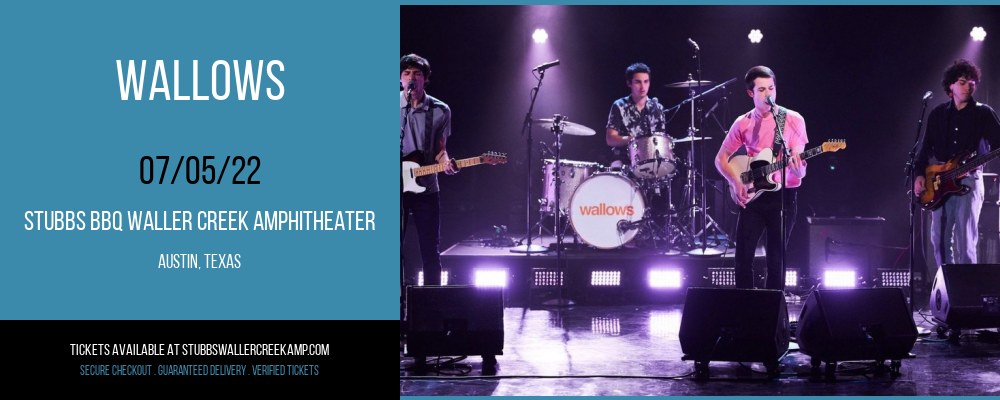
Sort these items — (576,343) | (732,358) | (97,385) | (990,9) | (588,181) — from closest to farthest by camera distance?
(97,385), (732,358), (576,343), (588,181), (990,9)

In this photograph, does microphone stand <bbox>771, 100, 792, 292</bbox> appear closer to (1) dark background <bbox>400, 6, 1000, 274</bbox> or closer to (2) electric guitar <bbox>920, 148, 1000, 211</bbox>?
(2) electric guitar <bbox>920, 148, 1000, 211</bbox>

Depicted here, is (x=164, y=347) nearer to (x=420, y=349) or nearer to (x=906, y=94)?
(x=420, y=349)

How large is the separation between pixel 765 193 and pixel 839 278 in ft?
9.27

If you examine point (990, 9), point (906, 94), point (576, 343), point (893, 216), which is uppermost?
point (990, 9)

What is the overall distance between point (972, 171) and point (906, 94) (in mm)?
4250

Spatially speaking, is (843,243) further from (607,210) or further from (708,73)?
(708,73)

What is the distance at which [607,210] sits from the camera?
27.2 ft

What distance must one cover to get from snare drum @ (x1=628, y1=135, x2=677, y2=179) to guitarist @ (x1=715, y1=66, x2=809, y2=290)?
2149 mm

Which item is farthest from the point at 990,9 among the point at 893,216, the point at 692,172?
the point at 692,172

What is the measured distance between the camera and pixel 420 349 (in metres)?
4.91

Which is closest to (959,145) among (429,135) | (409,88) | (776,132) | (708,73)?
(776,132)

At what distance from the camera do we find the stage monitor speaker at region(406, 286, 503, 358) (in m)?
4.91

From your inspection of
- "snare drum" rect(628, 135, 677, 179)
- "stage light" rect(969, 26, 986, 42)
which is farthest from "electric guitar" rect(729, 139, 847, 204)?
"stage light" rect(969, 26, 986, 42)

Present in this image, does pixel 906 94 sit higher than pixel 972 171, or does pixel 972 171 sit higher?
pixel 906 94
